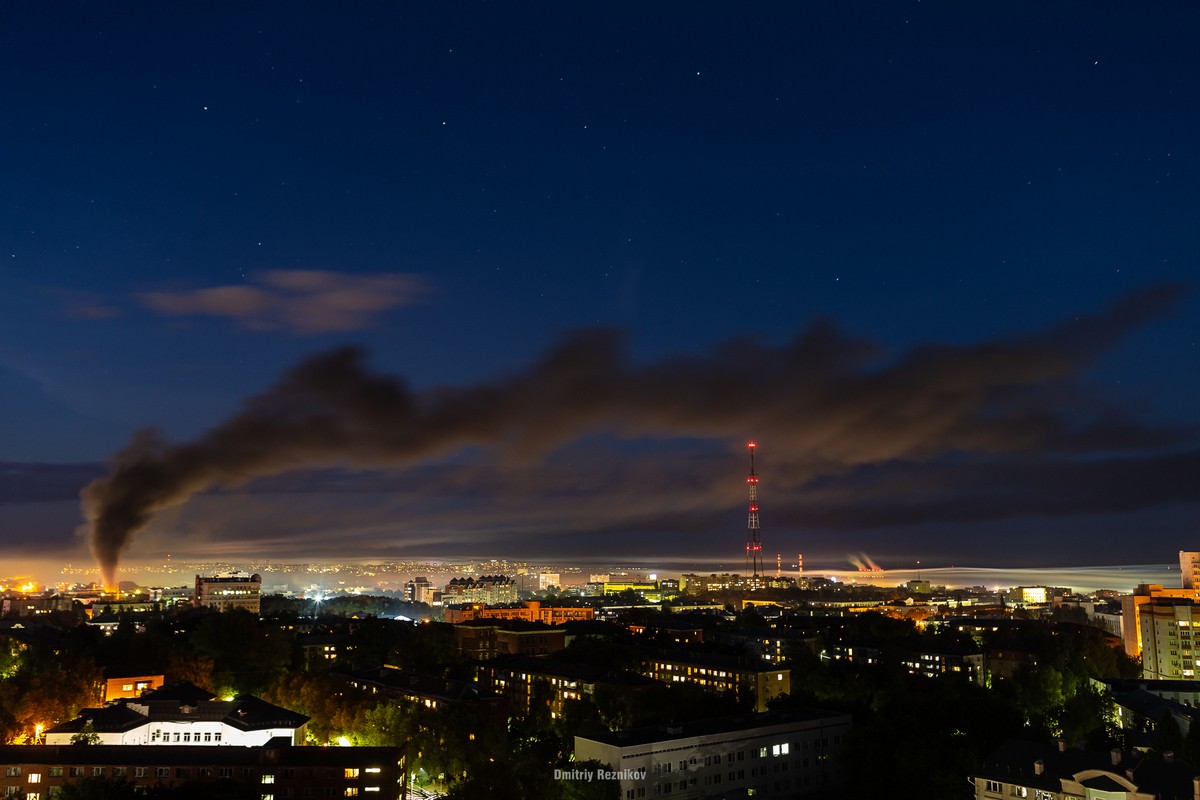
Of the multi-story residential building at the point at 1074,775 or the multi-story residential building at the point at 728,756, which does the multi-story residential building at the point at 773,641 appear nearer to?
the multi-story residential building at the point at 728,756

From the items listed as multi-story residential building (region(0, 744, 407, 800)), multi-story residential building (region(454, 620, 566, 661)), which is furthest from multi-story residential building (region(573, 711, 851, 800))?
multi-story residential building (region(454, 620, 566, 661))

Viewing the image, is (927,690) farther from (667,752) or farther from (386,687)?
(386,687)

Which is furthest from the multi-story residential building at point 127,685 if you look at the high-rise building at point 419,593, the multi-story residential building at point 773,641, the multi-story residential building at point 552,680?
the high-rise building at point 419,593

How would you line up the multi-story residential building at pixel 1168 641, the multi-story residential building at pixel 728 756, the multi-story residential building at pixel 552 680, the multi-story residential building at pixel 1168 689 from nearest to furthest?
1. the multi-story residential building at pixel 728 756
2. the multi-story residential building at pixel 552 680
3. the multi-story residential building at pixel 1168 689
4. the multi-story residential building at pixel 1168 641

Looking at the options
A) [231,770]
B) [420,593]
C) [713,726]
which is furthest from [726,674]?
[420,593]

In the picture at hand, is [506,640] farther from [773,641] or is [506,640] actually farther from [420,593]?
[420,593]

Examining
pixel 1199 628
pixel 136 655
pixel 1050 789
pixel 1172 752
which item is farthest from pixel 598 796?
pixel 1199 628

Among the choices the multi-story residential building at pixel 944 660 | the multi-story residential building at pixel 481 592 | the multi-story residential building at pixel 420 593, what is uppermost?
the multi-story residential building at pixel 944 660
